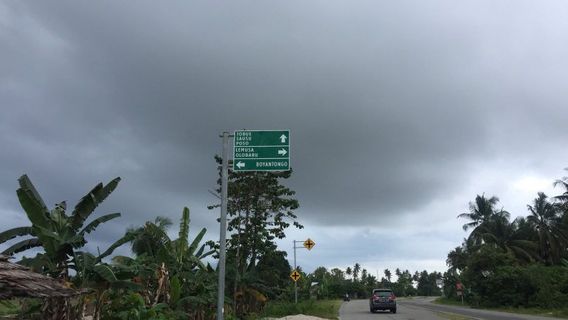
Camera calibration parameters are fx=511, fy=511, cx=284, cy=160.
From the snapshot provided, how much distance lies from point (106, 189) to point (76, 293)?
26.5 feet

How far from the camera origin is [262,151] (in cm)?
1238

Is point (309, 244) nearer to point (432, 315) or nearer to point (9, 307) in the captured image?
point (432, 315)

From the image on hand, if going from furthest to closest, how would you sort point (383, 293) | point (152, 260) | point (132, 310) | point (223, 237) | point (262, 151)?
point (383, 293), point (152, 260), point (132, 310), point (262, 151), point (223, 237)

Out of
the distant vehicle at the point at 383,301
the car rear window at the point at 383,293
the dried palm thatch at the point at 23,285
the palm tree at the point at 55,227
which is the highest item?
the palm tree at the point at 55,227

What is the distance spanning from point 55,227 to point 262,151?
9023 millimetres

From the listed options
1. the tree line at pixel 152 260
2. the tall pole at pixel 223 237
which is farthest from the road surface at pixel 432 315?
the tall pole at pixel 223 237

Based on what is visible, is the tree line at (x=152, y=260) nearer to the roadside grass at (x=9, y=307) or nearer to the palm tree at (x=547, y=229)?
the roadside grass at (x=9, y=307)

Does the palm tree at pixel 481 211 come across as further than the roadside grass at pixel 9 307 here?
Yes

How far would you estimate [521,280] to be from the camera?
45969mm

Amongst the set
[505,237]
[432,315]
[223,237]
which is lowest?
[432,315]

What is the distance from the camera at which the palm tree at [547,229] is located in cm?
5600

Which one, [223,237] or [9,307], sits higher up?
[223,237]

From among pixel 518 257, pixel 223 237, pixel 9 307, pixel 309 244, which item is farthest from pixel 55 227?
pixel 518 257

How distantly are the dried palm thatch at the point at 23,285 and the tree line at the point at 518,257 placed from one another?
135 ft
